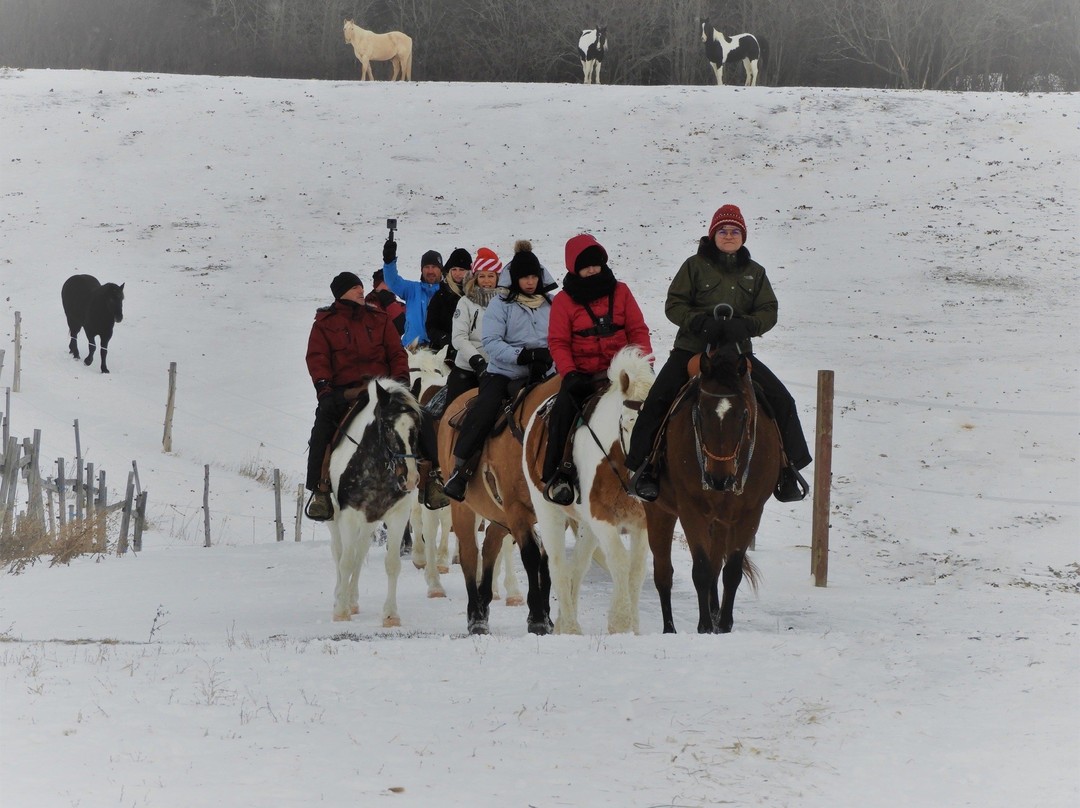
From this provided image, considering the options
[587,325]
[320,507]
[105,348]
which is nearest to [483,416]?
[587,325]

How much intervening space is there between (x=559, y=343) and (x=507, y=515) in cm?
135

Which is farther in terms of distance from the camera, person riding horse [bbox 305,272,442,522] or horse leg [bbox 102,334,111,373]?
horse leg [bbox 102,334,111,373]

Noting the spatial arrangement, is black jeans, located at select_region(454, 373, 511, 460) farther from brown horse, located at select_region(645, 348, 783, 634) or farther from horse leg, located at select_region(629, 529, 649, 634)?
brown horse, located at select_region(645, 348, 783, 634)

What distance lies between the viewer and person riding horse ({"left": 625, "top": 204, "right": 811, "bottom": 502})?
7.12m

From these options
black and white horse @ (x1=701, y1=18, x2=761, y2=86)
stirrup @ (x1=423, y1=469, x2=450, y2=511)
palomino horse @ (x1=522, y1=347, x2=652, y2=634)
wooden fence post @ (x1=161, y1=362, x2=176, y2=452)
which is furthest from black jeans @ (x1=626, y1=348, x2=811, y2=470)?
black and white horse @ (x1=701, y1=18, x2=761, y2=86)

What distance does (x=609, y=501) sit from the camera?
7.47 meters

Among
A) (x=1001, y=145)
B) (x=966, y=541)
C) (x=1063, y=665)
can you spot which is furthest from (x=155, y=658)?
(x=1001, y=145)

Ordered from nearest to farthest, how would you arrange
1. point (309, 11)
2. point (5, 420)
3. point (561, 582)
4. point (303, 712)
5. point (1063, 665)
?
1. point (303, 712)
2. point (1063, 665)
3. point (561, 582)
4. point (5, 420)
5. point (309, 11)

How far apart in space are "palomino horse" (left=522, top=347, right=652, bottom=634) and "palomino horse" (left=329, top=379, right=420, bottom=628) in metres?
1.59

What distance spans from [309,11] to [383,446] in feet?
148

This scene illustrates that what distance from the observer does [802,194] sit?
31734mm

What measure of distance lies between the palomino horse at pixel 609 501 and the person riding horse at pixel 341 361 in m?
2.07

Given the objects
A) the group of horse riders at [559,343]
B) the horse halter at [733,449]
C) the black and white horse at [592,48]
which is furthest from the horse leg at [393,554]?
the black and white horse at [592,48]

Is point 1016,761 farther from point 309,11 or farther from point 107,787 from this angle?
point 309,11
